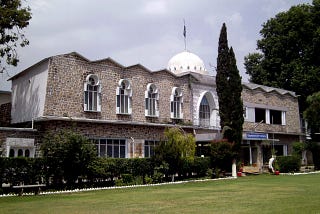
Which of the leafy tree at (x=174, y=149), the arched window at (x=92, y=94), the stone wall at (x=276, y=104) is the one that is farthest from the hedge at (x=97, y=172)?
the stone wall at (x=276, y=104)

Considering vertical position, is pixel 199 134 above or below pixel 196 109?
below

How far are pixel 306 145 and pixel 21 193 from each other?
87.9 feet

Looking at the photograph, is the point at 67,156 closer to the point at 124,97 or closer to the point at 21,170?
the point at 21,170

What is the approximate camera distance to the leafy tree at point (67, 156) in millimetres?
20203

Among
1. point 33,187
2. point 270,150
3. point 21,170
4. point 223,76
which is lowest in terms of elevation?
point 33,187

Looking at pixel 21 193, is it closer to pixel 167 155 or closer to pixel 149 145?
pixel 167 155

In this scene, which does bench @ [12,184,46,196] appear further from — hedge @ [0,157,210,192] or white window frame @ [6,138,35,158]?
white window frame @ [6,138,35,158]

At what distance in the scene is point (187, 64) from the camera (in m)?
37.0

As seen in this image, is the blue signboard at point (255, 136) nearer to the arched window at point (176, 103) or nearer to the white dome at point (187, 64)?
the arched window at point (176, 103)

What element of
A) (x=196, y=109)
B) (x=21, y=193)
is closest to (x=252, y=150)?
(x=196, y=109)

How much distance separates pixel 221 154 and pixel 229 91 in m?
4.50

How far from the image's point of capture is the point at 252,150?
38.8 meters

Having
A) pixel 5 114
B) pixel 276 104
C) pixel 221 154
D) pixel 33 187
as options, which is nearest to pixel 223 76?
pixel 221 154

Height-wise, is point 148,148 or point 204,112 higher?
point 204,112
